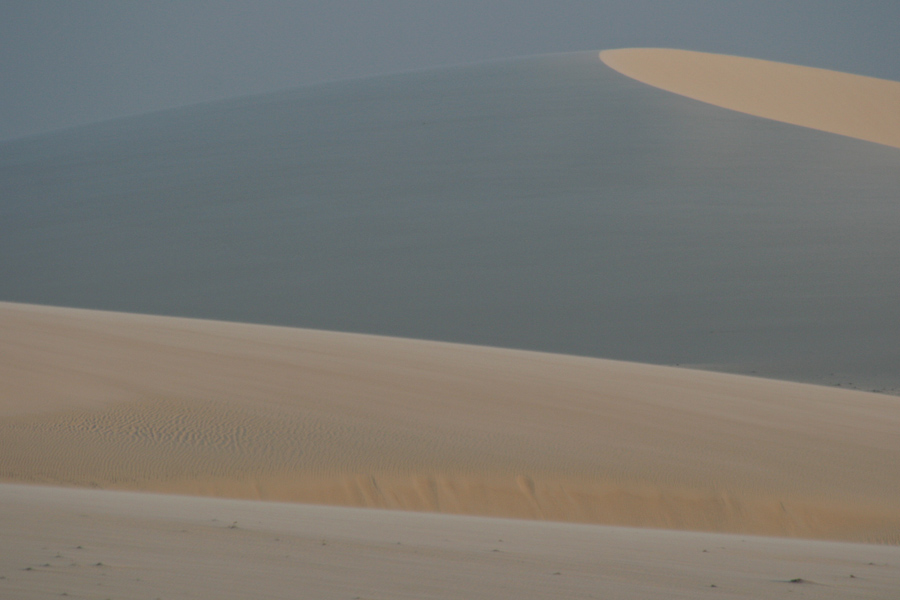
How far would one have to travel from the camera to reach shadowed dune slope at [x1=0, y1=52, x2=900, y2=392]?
17350mm

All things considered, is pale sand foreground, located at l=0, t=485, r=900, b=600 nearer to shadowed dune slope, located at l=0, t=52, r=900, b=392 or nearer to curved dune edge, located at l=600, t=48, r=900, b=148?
shadowed dune slope, located at l=0, t=52, r=900, b=392

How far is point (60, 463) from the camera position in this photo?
6.34 m

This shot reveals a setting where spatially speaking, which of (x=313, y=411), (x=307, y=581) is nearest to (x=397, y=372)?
(x=313, y=411)

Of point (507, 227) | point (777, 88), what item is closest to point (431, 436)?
point (507, 227)

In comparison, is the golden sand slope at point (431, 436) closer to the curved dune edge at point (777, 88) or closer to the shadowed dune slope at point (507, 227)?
the shadowed dune slope at point (507, 227)

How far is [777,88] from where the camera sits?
126 ft

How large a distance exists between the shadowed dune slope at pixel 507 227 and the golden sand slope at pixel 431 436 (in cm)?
660

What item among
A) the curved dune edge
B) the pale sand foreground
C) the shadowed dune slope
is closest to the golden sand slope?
the pale sand foreground

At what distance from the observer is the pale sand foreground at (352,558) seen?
3.38 metres

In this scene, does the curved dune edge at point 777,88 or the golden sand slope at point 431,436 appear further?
the curved dune edge at point 777,88

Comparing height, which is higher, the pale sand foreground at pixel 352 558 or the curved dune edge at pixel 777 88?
the curved dune edge at pixel 777 88

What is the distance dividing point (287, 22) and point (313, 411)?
203852 mm

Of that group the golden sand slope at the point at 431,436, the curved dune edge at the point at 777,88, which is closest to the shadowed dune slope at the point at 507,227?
the curved dune edge at the point at 777,88

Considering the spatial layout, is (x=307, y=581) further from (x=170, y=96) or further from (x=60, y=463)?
(x=170, y=96)
